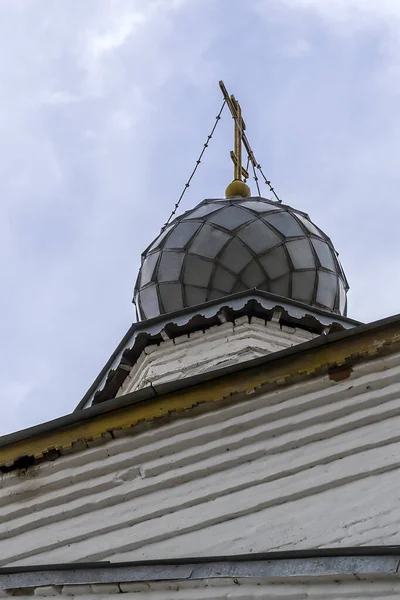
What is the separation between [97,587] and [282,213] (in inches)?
291

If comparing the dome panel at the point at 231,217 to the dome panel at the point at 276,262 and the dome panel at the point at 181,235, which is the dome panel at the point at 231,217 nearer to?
the dome panel at the point at 181,235

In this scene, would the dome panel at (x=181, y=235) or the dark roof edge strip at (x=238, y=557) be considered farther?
the dome panel at (x=181, y=235)

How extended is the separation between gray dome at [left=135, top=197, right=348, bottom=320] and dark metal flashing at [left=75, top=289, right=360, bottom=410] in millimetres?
457

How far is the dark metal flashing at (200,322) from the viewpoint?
998cm

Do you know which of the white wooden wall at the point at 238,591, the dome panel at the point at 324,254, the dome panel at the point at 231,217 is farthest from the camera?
the dome panel at the point at 324,254

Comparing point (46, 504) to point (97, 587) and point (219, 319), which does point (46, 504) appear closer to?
point (97, 587)

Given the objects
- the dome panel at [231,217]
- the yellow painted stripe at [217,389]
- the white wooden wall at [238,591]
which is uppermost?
the dome panel at [231,217]

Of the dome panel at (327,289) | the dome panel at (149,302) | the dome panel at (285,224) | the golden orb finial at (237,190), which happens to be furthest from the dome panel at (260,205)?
the dome panel at (149,302)

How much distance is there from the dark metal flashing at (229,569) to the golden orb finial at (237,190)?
8.19 meters

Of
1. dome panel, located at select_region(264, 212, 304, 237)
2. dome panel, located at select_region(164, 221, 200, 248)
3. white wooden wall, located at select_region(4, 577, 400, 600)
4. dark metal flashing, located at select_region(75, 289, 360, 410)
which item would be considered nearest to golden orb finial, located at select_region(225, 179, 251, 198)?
dome panel, located at select_region(264, 212, 304, 237)

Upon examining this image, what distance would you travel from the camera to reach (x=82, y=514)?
17.3 ft

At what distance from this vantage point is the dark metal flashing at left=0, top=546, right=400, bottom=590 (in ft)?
13.7

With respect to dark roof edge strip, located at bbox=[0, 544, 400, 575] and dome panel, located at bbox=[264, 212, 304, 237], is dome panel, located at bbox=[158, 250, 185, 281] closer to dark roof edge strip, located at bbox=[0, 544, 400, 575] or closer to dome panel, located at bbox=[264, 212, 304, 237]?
dome panel, located at bbox=[264, 212, 304, 237]

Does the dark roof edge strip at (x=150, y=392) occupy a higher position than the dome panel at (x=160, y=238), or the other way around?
the dome panel at (x=160, y=238)
